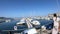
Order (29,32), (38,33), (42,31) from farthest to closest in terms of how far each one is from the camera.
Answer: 1. (42,31)
2. (38,33)
3. (29,32)

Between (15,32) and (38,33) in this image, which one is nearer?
(38,33)

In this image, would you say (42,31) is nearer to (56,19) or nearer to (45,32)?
(45,32)

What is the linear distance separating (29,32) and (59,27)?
59 cm

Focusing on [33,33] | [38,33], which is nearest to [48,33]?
[38,33]

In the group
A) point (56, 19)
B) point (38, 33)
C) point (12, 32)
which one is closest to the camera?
point (56, 19)

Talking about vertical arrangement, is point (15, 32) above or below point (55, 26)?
below

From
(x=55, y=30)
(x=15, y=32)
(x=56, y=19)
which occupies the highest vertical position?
(x=56, y=19)

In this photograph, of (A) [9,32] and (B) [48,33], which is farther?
(A) [9,32]

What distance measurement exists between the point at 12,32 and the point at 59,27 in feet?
5.07

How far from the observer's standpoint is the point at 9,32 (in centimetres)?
341

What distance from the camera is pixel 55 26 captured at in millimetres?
2104

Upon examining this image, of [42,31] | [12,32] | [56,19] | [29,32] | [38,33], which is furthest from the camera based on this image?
[12,32]

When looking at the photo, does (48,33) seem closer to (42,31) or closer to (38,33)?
(42,31)

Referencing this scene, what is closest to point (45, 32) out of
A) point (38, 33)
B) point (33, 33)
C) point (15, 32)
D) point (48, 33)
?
point (48, 33)
